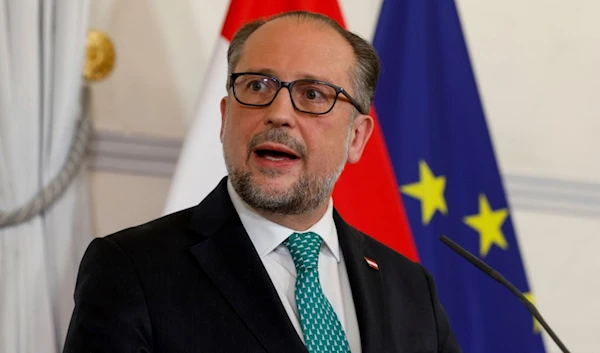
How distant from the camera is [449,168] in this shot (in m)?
2.96

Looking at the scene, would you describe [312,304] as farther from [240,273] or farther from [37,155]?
[37,155]

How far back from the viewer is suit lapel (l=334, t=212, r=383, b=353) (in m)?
1.75

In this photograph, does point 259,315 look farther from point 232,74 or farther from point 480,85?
point 480,85

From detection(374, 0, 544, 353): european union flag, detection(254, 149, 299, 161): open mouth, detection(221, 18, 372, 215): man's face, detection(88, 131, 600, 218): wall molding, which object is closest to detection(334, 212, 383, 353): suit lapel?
detection(221, 18, 372, 215): man's face

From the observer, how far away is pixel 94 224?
9.44 feet

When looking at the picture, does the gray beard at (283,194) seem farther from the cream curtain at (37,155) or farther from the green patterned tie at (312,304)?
the cream curtain at (37,155)

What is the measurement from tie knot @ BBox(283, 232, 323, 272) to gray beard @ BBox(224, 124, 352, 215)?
0.05m

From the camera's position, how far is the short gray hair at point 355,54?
A: 196cm

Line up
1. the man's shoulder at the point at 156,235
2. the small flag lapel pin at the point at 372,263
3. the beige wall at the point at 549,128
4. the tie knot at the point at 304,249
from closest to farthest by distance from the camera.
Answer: the man's shoulder at the point at 156,235 → the tie knot at the point at 304,249 → the small flag lapel pin at the point at 372,263 → the beige wall at the point at 549,128

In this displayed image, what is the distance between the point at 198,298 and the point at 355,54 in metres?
0.65

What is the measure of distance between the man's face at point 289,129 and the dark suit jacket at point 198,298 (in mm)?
100

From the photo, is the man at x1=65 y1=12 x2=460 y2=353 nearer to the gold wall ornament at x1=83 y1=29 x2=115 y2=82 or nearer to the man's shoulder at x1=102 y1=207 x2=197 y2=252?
the man's shoulder at x1=102 y1=207 x2=197 y2=252

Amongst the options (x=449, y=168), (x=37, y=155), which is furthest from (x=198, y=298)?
(x=449, y=168)

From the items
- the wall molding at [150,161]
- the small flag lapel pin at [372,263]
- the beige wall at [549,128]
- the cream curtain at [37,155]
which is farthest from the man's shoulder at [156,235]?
the beige wall at [549,128]
